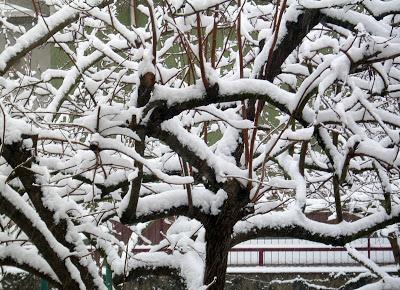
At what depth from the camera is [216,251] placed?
4.27m

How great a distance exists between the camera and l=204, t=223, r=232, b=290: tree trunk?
4.24 meters

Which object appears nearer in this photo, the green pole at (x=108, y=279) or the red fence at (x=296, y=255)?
the green pole at (x=108, y=279)

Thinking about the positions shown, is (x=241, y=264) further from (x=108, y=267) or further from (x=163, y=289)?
(x=108, y=267)

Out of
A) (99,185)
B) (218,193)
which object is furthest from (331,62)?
(99,185)

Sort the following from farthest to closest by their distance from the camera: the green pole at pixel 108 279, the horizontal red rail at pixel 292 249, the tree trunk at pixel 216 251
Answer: the horizontal red rail at pixel 292 249 → the green pole at pixel 108 279 → the tree trunk at pixel 216 251

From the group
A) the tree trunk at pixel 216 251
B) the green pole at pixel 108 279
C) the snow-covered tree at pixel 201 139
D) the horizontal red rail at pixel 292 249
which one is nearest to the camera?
the snow-covered tree at pixel 201 139

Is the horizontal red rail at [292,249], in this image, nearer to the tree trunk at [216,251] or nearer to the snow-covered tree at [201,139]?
the snow-covered tree at [201,139]

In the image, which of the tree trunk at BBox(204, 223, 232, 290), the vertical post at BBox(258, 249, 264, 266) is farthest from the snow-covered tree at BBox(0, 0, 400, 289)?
the vertical post at BBox(258, 249, 264, 266)

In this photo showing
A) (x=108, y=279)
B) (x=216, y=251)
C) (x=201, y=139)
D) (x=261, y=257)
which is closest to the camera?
(x=201, y=139)

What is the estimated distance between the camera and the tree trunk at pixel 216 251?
13.9 ft

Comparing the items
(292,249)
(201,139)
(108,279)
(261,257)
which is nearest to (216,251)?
(201,139)

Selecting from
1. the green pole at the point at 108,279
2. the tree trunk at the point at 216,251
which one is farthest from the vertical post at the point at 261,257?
the tree trunk at the point at 216,251

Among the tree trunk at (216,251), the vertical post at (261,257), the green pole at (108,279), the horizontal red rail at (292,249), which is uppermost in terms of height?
the horizontal red rail at (292,249)

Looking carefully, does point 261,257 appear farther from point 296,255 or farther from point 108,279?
point 108,279
